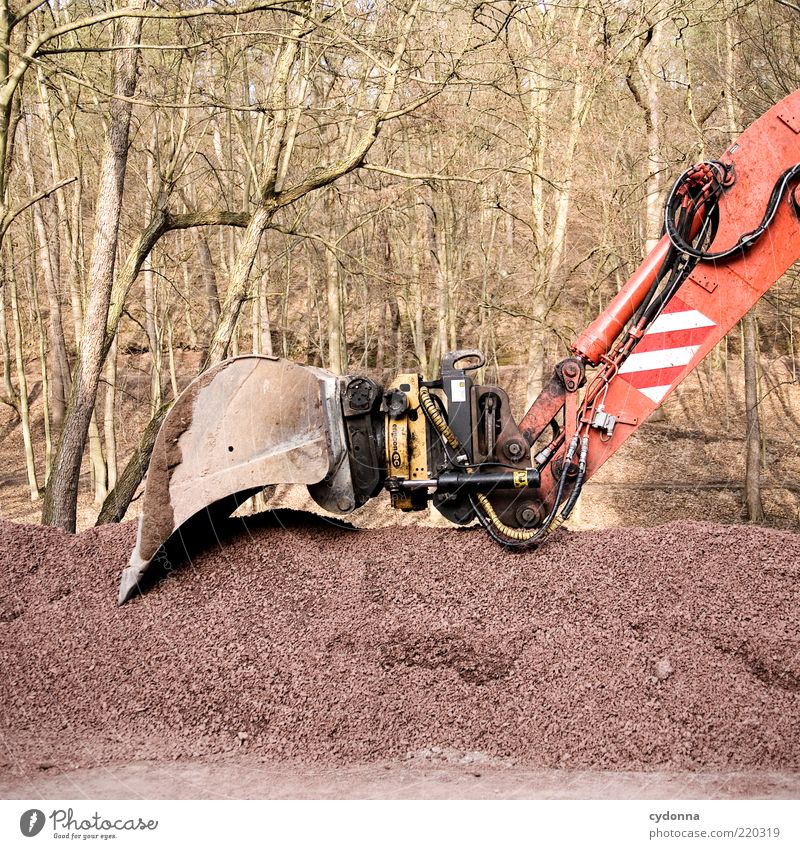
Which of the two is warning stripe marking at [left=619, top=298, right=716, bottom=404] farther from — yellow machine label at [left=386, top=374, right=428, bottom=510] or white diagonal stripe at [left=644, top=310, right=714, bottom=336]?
yellow machine label at [left=386, top=374, right=428, bottom=510]

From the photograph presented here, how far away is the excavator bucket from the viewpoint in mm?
4570

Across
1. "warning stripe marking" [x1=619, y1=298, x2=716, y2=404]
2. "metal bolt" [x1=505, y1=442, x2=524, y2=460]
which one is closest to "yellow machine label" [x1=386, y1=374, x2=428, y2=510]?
"metal bolt" [x1=505, y1=442, x2=524, y2=460]

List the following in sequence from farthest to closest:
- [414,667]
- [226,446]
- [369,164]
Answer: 1. [369,164]
2. [226,446]
3. [414,667]

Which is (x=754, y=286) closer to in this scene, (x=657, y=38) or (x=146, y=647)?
(x=146, y=647)

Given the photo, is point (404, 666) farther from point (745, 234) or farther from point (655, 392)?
point (745, 234)

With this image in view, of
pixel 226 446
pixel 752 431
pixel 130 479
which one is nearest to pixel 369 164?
pixel 130 479

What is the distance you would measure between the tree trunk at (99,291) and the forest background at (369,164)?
Answer: 0.02 metres

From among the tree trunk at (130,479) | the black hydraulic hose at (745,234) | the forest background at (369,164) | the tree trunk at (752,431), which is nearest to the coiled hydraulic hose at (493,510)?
the black hydraulic hose at (745,234)

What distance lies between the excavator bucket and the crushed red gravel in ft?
1.22

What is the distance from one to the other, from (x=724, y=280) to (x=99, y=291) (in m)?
5.97

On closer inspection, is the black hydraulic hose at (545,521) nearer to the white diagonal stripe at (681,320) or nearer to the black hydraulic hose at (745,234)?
the white diagonal stripe at (681,320)

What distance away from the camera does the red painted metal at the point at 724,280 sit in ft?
15.8

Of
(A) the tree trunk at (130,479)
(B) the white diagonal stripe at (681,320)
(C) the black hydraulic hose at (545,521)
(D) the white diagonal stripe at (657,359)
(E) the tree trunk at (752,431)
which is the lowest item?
(E) the tree trunk at (752,431)

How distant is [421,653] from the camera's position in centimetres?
416
